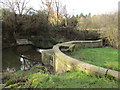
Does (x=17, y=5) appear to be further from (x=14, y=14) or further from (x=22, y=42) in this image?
(x=22, y=42)

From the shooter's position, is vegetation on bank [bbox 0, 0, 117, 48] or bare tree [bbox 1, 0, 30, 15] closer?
vegetation on bank [bbox 0, 0, 117, 48]

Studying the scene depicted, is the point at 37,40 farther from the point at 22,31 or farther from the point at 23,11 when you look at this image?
the point at 23,11

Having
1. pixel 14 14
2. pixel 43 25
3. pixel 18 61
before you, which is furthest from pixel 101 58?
pixel 14 14

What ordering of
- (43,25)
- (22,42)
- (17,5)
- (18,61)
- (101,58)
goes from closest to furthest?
(101,58) < (18,61) < (22,42) < (43,25) < (17,5)

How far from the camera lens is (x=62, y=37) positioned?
17422 mm

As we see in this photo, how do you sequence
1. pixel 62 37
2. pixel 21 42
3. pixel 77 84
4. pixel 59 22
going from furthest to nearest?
pixel 59 22 < pixel 62 37 < pixel 21 42 < pixel 77 84

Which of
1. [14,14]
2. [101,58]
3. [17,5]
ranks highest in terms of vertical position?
[17,5]

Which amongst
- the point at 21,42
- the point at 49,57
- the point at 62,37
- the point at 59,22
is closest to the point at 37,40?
the point at 21,42

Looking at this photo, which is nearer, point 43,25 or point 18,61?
point 18,61

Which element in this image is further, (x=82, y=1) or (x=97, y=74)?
(x=82, y=1)

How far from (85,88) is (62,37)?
15652 millimetres

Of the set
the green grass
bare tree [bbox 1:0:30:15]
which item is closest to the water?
the green grass

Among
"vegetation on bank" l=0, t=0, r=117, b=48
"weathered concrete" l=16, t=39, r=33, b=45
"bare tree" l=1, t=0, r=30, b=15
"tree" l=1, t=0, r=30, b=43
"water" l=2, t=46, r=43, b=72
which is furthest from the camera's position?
"bare tree" l=1, t=0, r=30, b=15

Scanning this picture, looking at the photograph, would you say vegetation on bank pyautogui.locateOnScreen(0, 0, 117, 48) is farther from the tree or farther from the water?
the water
